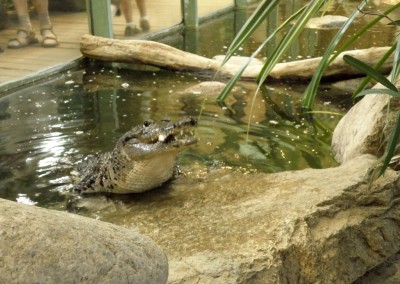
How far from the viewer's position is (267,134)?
4.55 m

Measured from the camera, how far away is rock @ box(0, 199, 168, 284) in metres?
1.46

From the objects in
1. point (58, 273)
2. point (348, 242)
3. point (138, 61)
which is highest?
point (58, 273)

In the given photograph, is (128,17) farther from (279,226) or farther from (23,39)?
(279,226)

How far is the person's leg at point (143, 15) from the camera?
761 cm

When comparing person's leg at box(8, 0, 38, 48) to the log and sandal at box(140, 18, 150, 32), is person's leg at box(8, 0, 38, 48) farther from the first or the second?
sandal at box(140, 18, 150, 32)

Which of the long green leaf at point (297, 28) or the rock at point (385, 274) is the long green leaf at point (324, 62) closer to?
the long green leaf at point (297, 28)

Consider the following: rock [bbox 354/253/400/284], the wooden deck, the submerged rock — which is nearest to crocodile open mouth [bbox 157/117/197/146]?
rock [bbox 354/253/400/284]

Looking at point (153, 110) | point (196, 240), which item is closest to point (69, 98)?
point (153, 110)

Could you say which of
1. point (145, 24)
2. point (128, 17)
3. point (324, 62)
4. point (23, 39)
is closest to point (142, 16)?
point (145, 24)

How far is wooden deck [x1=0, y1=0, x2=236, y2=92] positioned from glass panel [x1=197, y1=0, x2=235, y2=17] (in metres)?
1.20

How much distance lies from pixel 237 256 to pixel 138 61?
14.3 feet

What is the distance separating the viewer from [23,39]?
6.28m

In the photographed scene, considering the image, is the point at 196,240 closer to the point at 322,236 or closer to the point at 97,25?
the point at 322,236

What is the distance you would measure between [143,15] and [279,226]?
5547 mm
